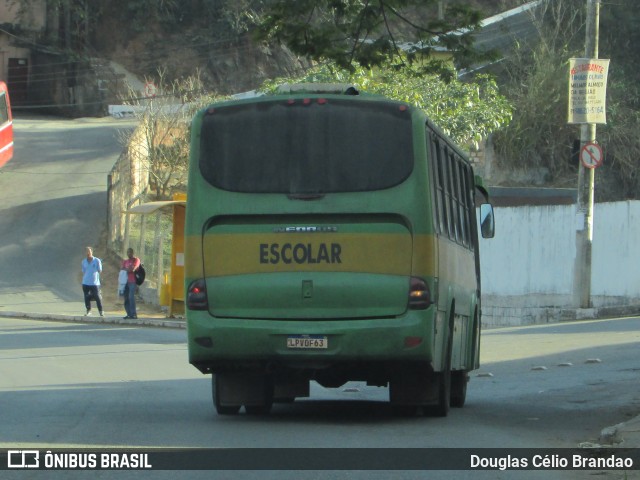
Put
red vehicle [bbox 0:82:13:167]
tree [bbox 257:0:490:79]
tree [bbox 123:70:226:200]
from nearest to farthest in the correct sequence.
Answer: tree [bbox 257:0:490:79] → tree [bbox 123:70:226:200] → red vehicle [bbox 0:82:13:167]

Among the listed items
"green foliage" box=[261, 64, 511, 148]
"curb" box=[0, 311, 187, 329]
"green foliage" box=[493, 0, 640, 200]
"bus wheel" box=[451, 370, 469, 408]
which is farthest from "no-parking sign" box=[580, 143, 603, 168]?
"green foliage" box=[493, 0, 640, 200]

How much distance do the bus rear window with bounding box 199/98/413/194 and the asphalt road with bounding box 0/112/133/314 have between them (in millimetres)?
23050

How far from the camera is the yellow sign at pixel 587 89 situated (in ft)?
93.4

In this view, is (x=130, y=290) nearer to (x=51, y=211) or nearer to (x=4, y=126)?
(x=51, y=211)

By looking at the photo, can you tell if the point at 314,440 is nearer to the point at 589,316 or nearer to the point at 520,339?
the point at 520,339

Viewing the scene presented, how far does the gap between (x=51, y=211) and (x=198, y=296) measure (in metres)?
34.3

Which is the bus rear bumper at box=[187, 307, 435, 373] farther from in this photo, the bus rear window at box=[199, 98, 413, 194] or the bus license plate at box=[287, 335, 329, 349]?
the bus rear window at box=[199, 98, 413, 194]

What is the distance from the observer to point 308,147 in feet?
37.2

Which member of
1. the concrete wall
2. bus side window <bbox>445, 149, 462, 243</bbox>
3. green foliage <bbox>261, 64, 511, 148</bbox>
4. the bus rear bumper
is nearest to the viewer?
the bus rear bumper

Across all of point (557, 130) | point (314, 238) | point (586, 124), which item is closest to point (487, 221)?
point (314, 238)

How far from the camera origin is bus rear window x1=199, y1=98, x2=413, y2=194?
11219 mm

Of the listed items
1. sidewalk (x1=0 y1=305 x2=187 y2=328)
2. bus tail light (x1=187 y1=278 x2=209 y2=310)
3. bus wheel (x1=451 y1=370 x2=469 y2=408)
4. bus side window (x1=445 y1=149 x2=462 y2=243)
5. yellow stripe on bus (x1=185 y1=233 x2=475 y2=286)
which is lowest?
sidewalk (x1=0 y1=305 x2=187 y2=328)

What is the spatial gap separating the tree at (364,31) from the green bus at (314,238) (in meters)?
2.66

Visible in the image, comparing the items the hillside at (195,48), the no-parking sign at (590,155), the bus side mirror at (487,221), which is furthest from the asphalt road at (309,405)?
the hillside at (195,48)
